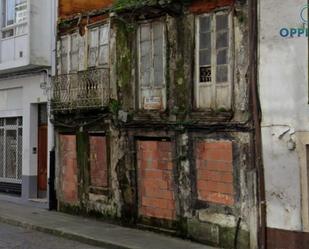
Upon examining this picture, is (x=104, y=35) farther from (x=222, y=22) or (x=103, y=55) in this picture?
(x=222, y=22)

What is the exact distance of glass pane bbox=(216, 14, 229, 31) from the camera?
12.0 metres

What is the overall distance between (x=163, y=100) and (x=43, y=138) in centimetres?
657

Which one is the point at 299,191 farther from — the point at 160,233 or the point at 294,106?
the point at 160,233

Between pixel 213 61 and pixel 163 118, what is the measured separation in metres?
1.82

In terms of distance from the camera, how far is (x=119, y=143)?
14.6 meters

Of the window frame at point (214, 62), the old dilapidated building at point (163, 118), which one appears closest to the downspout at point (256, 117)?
the old dilapidated building at point (163, 118)

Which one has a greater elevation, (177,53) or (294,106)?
(177,53)

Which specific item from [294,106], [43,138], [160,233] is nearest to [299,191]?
[294,106]

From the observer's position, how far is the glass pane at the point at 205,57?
12364mm

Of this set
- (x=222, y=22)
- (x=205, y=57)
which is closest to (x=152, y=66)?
(x=205, y=57)

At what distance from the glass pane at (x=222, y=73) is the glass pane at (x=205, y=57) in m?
0.33

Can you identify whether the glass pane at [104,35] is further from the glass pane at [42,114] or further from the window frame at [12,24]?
the glass pane at [42,114]

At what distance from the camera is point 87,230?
45.2 feet

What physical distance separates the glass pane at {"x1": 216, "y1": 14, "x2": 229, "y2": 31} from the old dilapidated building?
0.02 meters
